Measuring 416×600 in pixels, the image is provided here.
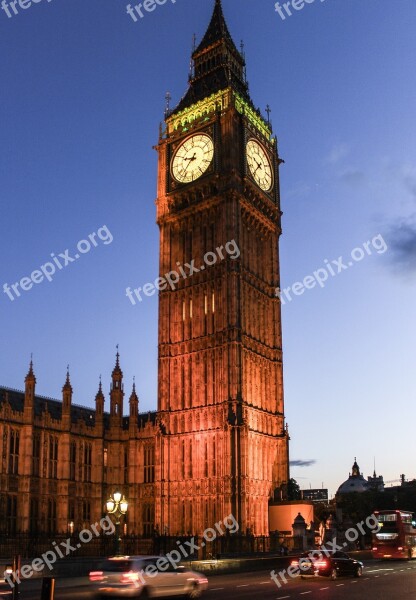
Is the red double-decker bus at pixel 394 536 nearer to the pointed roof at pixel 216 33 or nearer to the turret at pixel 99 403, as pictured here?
the turret at pixel 99 403

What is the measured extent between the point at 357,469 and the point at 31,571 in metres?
167

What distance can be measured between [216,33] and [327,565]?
63465 millimetres

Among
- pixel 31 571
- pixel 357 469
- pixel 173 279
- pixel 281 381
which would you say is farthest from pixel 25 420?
pixel 357 469

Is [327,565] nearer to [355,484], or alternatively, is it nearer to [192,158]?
[192,158]

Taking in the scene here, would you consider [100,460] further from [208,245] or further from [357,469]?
[357,469]

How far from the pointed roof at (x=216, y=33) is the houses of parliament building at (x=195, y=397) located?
586 centimetres

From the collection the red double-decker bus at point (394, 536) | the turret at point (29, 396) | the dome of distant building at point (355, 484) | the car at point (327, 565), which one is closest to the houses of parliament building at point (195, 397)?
the turret at point (29, 396)

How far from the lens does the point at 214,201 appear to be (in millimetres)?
66188

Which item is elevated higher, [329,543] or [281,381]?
[281,381]

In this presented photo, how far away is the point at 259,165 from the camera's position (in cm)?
7156

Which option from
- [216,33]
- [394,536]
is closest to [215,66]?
[216,33]

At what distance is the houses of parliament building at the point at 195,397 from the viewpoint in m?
58.1

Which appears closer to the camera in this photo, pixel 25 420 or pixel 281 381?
pixel 25 420

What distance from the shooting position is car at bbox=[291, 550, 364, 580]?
31.4 metres
